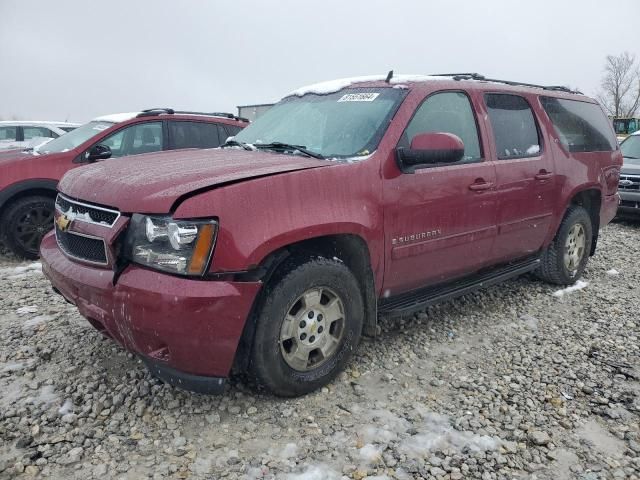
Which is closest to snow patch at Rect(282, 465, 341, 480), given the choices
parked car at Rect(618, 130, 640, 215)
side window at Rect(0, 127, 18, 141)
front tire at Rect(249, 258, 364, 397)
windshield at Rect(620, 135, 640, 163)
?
front tire at Rect(249, 258, 364, 397)

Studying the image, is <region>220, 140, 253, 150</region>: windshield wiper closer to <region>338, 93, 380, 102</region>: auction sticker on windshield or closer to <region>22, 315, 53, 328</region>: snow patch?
<region>338, 93, 380, 102</region>: auction sticker on windshield

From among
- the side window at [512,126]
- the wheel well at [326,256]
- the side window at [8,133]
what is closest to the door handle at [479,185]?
the side window at [512,126]

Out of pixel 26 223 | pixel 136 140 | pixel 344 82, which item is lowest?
pixel 26 223

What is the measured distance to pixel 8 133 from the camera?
11.8 m

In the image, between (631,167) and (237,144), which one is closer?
(237,144)

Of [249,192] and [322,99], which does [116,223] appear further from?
[322,99]

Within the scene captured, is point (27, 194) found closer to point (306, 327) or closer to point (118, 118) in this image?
point (118, 118)

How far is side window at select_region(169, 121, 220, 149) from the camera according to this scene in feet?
21.2

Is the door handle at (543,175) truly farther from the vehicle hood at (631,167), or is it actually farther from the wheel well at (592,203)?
the vehicle hood at (631,167)

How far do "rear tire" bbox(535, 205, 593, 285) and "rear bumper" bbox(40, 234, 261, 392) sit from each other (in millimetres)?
3492

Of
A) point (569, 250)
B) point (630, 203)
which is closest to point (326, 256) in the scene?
point (569, 250)

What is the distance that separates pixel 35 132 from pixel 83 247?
11088mm

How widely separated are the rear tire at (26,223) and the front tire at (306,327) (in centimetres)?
423

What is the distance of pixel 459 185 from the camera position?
3455 millimetres
